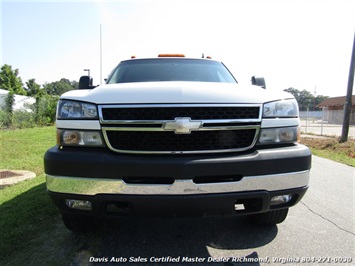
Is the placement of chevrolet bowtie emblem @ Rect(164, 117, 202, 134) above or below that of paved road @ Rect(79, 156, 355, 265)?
above

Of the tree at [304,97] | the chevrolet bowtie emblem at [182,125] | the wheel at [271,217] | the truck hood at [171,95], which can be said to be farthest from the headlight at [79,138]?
the tree at [304,97]

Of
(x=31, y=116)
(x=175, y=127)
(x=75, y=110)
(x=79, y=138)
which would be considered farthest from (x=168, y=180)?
(x=31, y=116)

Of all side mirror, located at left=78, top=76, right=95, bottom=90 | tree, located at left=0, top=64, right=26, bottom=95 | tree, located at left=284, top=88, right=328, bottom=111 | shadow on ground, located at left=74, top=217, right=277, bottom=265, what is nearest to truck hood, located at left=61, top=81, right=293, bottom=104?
side mirror, located at left=78, top=76, right=95, bottom=90

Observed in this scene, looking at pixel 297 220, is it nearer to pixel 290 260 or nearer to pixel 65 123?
pixel 290 260

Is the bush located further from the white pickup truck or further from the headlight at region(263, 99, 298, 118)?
the headlight at region(263, 99, 298, 118)

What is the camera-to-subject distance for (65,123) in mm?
2236

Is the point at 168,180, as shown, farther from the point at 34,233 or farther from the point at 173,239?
the point at 34,233

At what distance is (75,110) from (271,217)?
2178mm

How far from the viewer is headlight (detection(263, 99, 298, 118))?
2.25 metres

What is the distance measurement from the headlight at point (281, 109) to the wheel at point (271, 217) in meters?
1.05

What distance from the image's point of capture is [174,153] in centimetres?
212

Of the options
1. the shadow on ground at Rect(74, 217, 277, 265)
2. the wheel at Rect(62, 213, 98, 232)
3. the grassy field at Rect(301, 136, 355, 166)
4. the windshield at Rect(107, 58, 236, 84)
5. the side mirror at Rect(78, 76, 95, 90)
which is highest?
the windshield at Rect(107, 58, 236, 84)

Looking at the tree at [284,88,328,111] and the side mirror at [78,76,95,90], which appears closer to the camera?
the side mirror at [78,76,95,90]

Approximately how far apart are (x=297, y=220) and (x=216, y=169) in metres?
1.89
